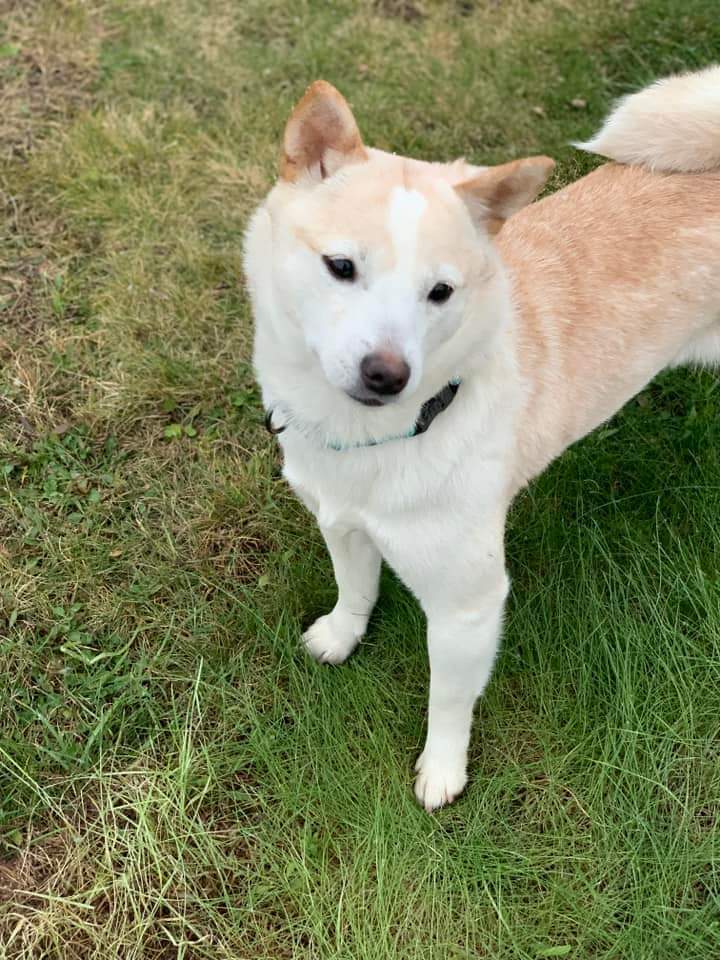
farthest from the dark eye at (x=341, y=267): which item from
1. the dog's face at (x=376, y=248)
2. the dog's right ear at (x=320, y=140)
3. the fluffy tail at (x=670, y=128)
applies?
the fluffy tail at (x=670, y=128)

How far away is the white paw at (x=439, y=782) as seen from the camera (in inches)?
93.0

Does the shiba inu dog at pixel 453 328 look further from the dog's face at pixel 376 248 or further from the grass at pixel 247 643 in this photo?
the grass at pixel 247 643

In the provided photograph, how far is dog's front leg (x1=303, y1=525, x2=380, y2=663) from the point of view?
96.0 inches

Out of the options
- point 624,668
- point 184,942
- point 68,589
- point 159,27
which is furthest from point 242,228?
point 184,942

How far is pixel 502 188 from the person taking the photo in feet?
5.66

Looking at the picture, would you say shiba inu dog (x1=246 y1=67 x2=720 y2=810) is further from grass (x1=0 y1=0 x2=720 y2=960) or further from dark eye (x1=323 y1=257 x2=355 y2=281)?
grass (x1=0 y1=0 x2=720 y2=960)

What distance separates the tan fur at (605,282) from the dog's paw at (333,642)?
796mm

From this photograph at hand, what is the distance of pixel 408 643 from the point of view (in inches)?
103

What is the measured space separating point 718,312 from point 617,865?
168 cm

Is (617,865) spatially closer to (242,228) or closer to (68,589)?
(68,589)

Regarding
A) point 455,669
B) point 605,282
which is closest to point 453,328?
point 605,282

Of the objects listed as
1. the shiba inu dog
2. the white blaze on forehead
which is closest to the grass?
the shiba inu dog

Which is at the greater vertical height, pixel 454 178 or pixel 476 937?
pixel 454 178

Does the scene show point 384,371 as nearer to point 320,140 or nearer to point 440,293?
point 440,293
